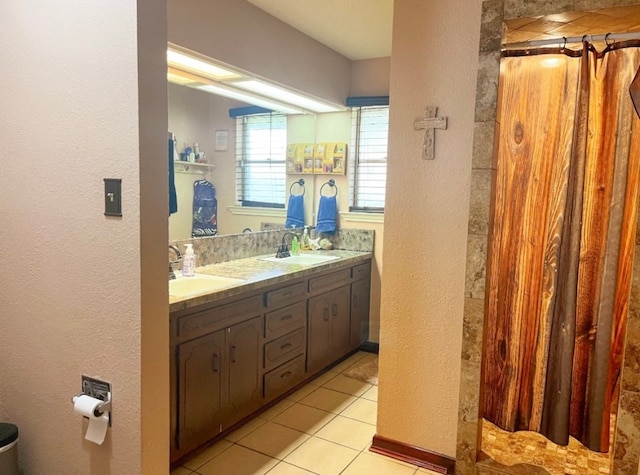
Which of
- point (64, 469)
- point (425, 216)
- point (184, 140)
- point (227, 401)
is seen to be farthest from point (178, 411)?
point (184, 140)

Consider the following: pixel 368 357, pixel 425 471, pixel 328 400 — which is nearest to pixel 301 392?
pixel 328 400

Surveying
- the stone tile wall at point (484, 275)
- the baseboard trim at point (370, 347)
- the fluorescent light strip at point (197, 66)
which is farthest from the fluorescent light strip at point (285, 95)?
the baseboard trim at point (370, 347)

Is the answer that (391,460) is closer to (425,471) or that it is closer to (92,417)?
(425,471)

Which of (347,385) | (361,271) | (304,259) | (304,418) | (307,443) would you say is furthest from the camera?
(361,271)

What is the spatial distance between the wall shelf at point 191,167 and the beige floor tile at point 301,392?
1.59 meters

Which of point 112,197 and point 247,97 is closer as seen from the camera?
point 112,197

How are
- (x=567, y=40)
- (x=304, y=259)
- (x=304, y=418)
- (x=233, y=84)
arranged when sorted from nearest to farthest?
(x=567, y=40)
(x=304, y=418)
(x=233, y=84)
(x=304, y=259)

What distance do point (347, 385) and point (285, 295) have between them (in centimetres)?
87

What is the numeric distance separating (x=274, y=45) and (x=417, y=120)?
1.33 metres

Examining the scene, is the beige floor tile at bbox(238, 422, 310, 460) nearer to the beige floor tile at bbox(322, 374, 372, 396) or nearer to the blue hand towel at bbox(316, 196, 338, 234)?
the beige floor tile at bbox(322, 374, 372, 396)

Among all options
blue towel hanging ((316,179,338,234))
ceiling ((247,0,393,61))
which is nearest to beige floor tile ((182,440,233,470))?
blue towel hanging ((316,179,338,234))

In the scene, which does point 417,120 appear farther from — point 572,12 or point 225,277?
point 225,277

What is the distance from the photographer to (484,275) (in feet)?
6.61

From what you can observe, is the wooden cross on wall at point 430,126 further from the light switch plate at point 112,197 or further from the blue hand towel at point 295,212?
the blue hand towel at point 295,212
